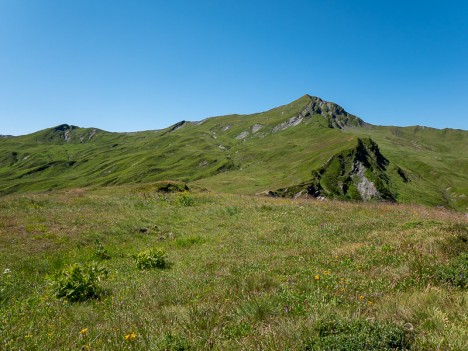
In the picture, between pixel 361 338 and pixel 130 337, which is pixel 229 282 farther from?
pixel 361 338

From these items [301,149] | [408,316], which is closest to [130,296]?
[408,316]

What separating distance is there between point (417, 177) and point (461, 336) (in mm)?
189918

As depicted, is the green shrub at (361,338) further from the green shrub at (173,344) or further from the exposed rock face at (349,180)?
the exposed rock face at (349,180)

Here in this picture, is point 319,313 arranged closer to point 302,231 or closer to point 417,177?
point 302,231

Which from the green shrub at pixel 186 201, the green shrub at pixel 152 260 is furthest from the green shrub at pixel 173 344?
the green shrub at pixel 186 201

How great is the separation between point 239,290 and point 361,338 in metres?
→ 4.13

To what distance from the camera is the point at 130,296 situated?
30.0ft

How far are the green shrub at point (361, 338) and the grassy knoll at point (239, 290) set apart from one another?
0.02 meters

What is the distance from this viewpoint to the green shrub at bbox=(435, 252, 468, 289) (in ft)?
23.9

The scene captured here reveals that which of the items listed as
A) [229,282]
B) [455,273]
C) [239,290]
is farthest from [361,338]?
[229,282]

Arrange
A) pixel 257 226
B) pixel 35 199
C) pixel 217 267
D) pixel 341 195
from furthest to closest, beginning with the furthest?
pixel 341 195 → pixel 35 199 → pixel 257 226 → pixel 217 267

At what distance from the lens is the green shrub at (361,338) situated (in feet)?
15.1

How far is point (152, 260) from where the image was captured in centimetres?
1327

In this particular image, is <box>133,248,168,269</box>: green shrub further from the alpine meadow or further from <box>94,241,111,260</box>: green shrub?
<box>94,241,111,260</box>: green shrub
